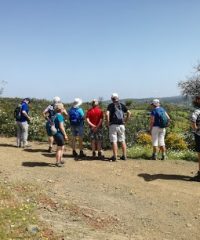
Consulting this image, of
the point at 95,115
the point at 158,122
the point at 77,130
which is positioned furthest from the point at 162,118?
the point at 77,130

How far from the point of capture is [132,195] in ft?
31.1

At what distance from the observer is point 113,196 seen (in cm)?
934

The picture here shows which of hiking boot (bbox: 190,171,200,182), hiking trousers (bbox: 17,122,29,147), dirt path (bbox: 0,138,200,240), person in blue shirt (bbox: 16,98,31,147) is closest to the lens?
dirt path (bbox: 0,138,200,240)

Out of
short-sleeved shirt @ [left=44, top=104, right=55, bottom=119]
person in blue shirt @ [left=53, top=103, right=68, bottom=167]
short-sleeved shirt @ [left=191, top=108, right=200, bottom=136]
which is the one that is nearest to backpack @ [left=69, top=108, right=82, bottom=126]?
short-sleeved shirt @ [left=44, top=104, right=55, bottom=119]

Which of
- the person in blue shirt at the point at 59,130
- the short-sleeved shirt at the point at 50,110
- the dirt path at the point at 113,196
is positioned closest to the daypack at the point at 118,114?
the dirt path at the point at 113,196

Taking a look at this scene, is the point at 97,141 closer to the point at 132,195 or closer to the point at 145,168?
the point at 145,168

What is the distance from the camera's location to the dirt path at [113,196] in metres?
7.64

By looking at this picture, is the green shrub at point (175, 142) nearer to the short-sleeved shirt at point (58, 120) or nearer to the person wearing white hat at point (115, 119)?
the person wearing white hat at point (115, 119)

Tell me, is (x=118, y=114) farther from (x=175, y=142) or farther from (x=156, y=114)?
(x=175, y=142)

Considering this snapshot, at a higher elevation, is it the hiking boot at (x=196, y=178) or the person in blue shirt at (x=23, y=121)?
the person in blue shirt at (x=23, y=121)

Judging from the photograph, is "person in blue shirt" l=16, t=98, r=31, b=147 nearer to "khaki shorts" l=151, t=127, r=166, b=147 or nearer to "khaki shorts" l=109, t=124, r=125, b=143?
"khaki shorts" l=109, t=124, r=125, b=143

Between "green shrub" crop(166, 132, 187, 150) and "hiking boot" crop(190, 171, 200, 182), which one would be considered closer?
"hiking boot" crop(190, 171, 200, 182)

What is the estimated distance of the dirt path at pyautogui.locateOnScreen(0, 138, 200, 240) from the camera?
25.1 ft

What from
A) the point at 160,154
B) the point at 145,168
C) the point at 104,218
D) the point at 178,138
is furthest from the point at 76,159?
the point at 178,138
